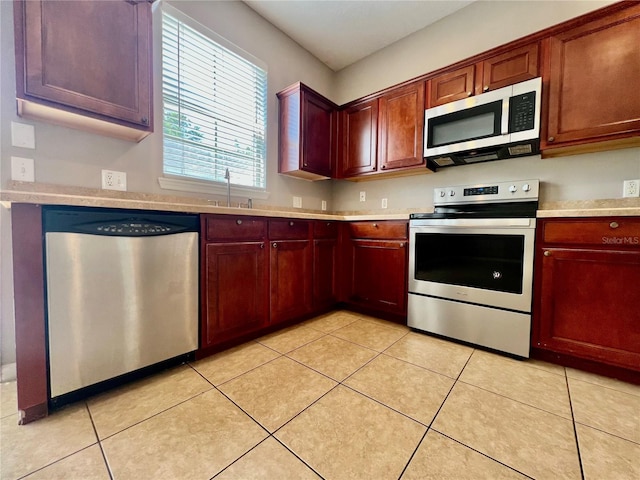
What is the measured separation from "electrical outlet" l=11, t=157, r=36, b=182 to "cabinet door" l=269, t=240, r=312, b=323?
1387 millimetres

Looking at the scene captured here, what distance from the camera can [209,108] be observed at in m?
2.13

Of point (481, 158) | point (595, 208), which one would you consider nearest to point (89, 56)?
point (481, 158)

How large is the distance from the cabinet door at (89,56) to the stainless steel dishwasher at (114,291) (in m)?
0.62

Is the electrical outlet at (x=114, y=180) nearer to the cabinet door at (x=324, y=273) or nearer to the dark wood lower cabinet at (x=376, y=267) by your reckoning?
the cabinet door at (x=324, y=273)

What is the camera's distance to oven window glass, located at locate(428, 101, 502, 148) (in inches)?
76.2

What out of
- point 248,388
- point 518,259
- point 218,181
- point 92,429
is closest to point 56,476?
point 92,429

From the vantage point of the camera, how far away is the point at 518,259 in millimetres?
1730

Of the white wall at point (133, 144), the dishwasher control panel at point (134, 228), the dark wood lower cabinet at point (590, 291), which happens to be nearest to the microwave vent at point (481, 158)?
the dark wood lower cabinet at point (590, 291)

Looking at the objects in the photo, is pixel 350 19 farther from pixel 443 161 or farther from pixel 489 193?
pixel 489 193

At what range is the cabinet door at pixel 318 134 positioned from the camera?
257cm

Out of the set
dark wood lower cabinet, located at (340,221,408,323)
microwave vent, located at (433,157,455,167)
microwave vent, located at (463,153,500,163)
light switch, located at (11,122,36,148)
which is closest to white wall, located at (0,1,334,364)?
light switch, located at (11,122,36,148)

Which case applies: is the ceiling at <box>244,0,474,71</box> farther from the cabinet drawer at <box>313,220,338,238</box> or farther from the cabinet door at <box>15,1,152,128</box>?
the cabinet drawer at <box>313,220,338,238</box>

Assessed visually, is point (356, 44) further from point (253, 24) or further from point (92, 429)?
point (92, 429)

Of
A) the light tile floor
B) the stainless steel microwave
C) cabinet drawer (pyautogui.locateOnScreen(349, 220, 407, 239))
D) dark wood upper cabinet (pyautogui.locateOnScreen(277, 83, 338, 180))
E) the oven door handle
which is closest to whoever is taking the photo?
the light tile floor
